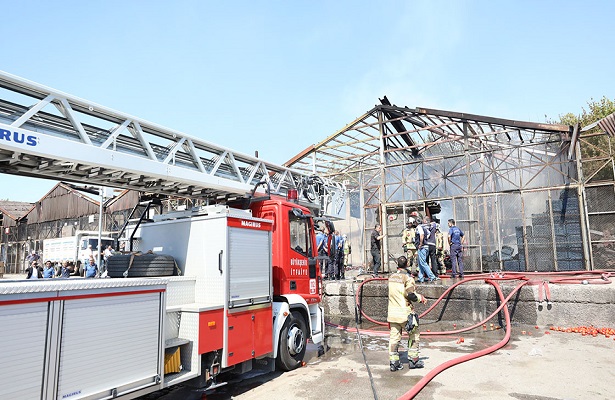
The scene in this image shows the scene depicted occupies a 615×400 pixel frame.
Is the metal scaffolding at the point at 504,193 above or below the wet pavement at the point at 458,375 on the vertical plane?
above

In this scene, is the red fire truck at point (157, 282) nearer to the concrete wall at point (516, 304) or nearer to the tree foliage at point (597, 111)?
the concrete wall at point (516, 304)

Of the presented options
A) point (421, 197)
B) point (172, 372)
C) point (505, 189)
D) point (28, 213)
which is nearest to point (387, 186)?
point (421, 197)

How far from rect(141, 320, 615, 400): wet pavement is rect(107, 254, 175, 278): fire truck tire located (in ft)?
5.13

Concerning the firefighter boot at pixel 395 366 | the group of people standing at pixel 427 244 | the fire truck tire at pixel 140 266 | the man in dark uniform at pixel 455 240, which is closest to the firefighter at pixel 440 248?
the group of people standing at pixel 427 244

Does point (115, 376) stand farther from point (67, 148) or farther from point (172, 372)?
point (67, 148)

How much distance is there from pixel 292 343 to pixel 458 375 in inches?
99.0

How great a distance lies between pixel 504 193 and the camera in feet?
43.1

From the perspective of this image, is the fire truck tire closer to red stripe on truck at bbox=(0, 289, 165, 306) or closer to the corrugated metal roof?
red stripe on truck at bbox=(0, 289, 165, 306)

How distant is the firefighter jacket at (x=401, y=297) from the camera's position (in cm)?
625

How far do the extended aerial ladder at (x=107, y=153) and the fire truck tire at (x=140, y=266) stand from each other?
0.99 metres

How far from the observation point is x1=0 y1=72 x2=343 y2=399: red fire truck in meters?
3.33

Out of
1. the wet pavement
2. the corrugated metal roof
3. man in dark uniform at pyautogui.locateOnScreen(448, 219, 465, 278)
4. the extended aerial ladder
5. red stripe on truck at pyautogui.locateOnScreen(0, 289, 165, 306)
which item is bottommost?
the wet pavement

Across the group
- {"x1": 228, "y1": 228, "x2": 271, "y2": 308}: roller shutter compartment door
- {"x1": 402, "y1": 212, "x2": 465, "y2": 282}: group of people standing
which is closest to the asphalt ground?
{"x1": 228, "y1": 228, "x2": 271, "y2": 308}: roller shutter compartment door

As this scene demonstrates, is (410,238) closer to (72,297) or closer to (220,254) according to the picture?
(220,254)
